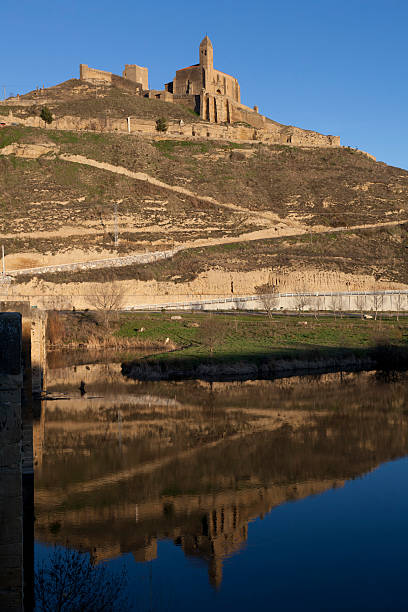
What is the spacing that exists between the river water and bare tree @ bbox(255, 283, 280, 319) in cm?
1772

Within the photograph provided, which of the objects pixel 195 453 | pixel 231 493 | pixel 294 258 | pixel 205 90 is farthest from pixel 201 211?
pixel 231 493

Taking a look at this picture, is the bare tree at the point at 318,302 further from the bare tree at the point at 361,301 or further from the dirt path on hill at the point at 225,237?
the dirt path on hill at the point at 225,237

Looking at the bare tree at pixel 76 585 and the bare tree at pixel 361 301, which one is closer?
the bare tree at pixel 76 585

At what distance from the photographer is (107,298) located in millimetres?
39594

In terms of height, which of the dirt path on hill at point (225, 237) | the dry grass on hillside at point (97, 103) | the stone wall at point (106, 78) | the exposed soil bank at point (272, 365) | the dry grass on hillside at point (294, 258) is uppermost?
the stone wall at point (106, 78)

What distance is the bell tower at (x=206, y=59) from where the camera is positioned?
314 ft

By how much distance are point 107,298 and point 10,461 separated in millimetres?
34737

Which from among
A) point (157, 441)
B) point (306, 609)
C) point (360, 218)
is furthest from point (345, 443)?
point (360, 218)

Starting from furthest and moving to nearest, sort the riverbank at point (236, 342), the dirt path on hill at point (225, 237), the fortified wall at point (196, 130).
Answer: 1. the fortified wall at point (196, 130)
2. the dirt path on hill at point (225, 237)
3. the riverbank at point (236, 342)

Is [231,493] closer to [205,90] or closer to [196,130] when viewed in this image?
[196,130]

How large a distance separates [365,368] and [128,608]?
2209cm

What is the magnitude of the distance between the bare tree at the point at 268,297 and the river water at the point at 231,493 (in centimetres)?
1772

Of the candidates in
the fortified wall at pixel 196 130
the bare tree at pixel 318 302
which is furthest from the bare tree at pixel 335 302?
the fortified wall at pixel 196 130

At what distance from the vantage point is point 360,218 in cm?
6706
